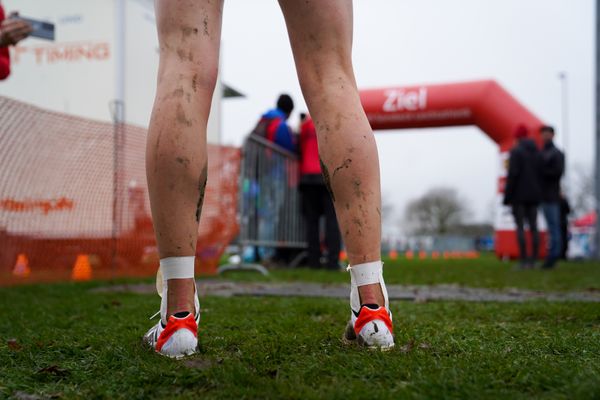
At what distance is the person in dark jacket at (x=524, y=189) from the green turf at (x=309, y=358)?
20.4 feet

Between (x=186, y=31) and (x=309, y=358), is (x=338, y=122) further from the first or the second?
(x=309, y=358)

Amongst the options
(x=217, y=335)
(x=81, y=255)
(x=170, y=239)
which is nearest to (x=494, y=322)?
(x=217, y=335)

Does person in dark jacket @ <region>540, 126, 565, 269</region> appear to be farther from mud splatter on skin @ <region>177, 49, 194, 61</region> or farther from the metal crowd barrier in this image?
mud splatter on skin @ <region>177, 49, 194, 61</region>

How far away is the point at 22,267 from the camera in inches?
198

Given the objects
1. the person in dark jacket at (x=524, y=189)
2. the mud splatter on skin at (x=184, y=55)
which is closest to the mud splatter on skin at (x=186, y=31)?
the mud splatter on skin at (x=184, y=55)

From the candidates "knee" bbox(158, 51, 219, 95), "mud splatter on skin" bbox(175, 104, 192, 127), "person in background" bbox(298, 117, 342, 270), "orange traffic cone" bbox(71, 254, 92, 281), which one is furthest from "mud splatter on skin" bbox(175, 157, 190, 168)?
"person in background" bbox(298, 117, 342, 270)

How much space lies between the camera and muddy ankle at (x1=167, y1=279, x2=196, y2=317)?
170 centimetres

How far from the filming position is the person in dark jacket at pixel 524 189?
8617mm

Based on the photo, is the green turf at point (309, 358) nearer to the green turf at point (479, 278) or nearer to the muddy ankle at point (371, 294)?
the muddy ankle at point (371, 294)

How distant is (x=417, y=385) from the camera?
1300 millimetres

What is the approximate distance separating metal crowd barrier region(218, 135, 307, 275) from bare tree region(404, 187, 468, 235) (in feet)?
148

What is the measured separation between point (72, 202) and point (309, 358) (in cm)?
457

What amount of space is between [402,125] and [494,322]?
12.6 meters

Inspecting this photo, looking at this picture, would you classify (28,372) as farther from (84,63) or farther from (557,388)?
(84,63)
